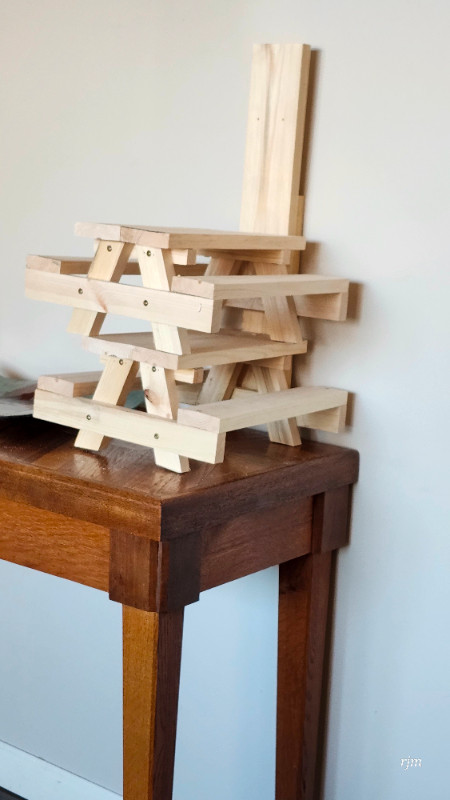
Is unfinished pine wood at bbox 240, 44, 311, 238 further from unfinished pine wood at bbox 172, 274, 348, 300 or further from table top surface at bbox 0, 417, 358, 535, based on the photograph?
table top surface at bbox 0, 417, 358, 535

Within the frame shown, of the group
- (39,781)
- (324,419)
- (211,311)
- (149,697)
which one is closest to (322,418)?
(324,419)

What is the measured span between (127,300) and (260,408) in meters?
0.21

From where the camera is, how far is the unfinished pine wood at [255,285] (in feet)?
3.70

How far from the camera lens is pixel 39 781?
2.00 m

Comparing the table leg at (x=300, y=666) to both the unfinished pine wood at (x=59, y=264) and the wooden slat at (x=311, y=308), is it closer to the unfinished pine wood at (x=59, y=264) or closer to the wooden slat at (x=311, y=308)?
the wooden slat at (x=311, y=308)

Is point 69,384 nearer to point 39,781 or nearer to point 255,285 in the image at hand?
point 255,285

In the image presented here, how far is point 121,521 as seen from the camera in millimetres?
1131

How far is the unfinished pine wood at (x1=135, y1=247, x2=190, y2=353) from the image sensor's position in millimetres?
1162

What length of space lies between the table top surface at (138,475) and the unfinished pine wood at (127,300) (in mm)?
189

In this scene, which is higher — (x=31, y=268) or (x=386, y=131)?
(x=386, y=131)

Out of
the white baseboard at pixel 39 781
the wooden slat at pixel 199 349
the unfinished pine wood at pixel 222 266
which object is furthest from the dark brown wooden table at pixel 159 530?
the white baseboard at pixel 39 781

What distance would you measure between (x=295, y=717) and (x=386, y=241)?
28.0 inches

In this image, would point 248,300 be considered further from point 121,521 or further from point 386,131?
point 121,521

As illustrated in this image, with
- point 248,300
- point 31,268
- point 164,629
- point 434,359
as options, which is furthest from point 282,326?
point 164,629
